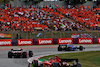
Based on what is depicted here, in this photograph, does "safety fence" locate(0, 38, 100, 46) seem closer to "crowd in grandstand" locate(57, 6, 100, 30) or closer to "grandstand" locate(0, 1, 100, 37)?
"grandstand" locate(0, 1, 100, 37)

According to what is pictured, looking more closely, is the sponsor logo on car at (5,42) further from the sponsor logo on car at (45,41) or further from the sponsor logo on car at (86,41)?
the sponsor logo on car at (86,41)

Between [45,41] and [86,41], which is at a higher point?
[45,41]

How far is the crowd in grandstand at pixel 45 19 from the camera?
37.0m

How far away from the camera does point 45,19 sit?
4150cm

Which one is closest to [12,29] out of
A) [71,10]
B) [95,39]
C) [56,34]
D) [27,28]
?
[27,28]

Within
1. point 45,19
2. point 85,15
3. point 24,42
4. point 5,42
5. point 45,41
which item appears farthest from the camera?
point 85,15

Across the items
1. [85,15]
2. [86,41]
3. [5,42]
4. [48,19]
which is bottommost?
[86,41]

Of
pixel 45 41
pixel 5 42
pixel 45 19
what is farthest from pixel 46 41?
pixel 5 42

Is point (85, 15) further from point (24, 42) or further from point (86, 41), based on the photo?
point (24, 42)

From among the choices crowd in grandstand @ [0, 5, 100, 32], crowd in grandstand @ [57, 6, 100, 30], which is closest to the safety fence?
crowd in grandstand @ [0, 5, 100, 32]

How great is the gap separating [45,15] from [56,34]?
7626 millimetres

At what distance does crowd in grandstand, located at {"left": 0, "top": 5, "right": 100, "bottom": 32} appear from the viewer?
37.0 meters

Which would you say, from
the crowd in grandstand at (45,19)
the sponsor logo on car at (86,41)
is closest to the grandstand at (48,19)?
the crowd in grandstand at (45,19)

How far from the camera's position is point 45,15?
42875 millimetres
